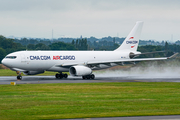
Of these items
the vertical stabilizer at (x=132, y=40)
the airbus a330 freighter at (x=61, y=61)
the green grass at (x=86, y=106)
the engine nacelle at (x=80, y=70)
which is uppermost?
the vertical stabilizer at (x=132, y=40)

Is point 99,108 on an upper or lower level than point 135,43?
lower

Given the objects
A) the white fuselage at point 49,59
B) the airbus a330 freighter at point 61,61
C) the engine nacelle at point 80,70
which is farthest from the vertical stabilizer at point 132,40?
the engine nacelle at point 80,70

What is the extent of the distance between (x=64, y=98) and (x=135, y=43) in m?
33.7

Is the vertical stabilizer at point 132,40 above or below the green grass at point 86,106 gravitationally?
above

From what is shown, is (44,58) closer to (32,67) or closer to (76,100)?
(32,67)

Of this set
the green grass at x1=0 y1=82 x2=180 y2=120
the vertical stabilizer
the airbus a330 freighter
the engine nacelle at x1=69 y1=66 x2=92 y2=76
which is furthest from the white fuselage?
the green grass at x1=0 y1=82 x2=180 y2=120

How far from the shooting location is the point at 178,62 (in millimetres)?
62969

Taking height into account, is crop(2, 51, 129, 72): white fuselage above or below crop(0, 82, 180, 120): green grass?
above

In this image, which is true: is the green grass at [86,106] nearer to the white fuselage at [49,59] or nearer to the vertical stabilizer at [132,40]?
the white fuselage at [49,59]

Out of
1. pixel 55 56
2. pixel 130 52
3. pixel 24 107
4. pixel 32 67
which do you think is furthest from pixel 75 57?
pixel 24 107

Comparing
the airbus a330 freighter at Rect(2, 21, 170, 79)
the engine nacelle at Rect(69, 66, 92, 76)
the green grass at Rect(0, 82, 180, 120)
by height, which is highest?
the airbus a330 freighter at Rect(2, 21, 170, 79)

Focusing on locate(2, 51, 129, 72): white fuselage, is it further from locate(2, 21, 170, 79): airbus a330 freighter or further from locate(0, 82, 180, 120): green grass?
locate(0, 82, 180, 120): green grass

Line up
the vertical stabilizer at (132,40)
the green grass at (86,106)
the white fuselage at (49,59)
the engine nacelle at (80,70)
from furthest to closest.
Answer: the vertical stabilizer at (132,40)
the engine nacelle at (80,70)
the white fuselage at (49,59)
the green grass at (86,106)

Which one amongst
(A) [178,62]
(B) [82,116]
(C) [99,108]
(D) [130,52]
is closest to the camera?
(B) [82,116]
